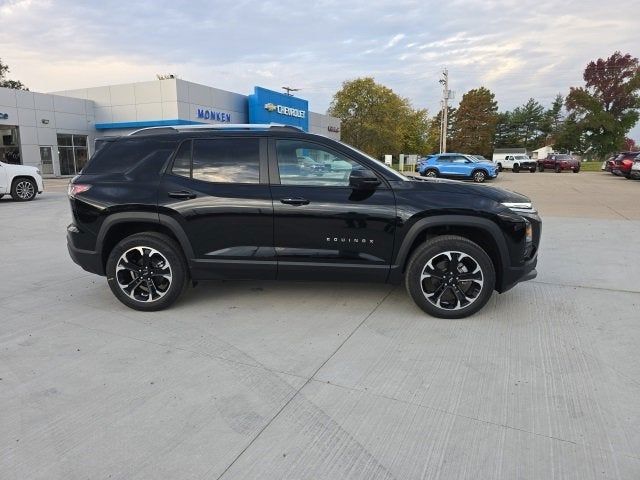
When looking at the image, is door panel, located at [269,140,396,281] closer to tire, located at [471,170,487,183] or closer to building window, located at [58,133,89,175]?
tire, located at [471,170,487,183]

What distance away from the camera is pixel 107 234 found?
465cm

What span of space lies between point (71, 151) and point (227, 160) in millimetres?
Result: 32811

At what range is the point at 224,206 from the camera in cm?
443

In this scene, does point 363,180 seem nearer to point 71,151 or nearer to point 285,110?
point 71,151

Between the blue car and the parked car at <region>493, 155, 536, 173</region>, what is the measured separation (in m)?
14.2

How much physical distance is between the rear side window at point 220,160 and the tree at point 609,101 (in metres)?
66.7

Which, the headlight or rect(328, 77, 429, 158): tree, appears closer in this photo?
the headlight

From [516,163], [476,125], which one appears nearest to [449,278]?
[516,163]

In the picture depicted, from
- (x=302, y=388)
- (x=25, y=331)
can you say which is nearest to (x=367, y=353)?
(x=302, y=388)

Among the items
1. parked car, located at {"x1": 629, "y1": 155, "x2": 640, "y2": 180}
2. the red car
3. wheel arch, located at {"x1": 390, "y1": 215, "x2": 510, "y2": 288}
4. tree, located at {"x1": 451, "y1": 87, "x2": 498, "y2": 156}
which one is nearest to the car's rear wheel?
parked car, located at {"x1": 629, "y1": 155, "x2": 640, "y2": 180}

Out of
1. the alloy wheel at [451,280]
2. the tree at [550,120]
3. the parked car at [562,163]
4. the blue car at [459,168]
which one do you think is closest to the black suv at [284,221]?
the alloy wheel at [451,280]

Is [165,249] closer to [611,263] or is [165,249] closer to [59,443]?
[59,443]

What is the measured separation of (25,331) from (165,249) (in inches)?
54.5

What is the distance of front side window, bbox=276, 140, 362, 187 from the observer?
4422 mm
